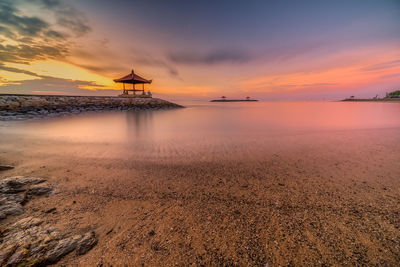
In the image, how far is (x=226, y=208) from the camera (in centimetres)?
256

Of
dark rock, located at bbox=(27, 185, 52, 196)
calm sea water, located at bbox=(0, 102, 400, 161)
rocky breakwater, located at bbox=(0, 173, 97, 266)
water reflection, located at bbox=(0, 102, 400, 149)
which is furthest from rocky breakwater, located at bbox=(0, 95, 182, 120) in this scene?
rocky breakwater, located at bbox=(0, 173, 97, 266)

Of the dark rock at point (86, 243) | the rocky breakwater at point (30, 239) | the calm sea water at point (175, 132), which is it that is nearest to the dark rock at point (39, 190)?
the rocky breakwater at point (30, 239)

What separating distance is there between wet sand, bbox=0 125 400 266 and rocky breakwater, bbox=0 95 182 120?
17173mm

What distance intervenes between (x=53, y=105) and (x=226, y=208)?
27.1 m

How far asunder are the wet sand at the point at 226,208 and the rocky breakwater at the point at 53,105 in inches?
676

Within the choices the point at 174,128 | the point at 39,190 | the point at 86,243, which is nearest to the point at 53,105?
the point at 174,128

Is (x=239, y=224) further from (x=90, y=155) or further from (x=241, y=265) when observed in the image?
(x=90, y=155)

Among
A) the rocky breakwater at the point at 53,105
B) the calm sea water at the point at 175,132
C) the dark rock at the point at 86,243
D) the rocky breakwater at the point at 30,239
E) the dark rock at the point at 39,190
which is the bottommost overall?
the dark rock at the point at 86,243

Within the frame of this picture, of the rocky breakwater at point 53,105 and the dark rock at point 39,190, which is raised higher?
the rocky breakwater at point 53,105

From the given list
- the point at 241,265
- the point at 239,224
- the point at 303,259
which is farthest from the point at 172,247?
the point at 303,259

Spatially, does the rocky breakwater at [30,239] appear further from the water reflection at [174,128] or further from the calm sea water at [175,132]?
the water reflection at [174,128]

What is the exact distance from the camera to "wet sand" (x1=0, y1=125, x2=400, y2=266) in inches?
70.0

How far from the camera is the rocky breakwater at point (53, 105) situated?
15507mm

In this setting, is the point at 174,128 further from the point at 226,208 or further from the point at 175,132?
the point at 226,208
